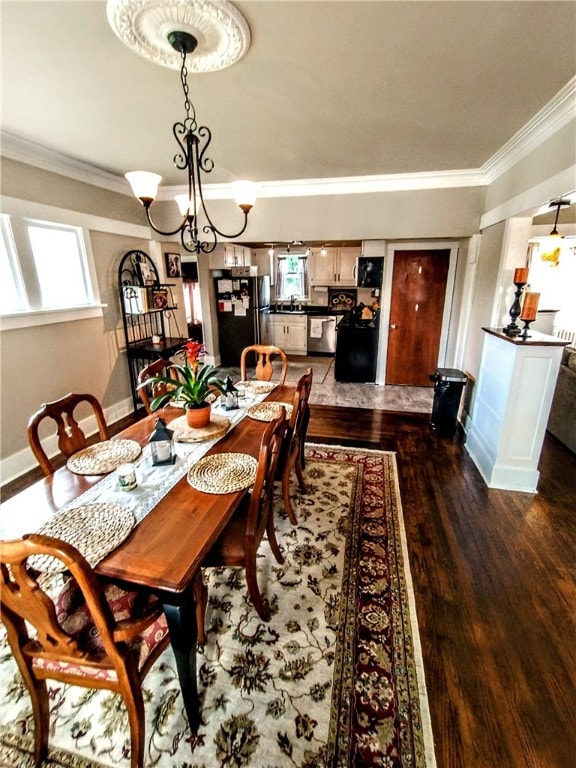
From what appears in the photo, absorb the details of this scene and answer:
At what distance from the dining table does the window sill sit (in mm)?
1824

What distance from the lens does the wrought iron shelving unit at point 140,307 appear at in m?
3.80

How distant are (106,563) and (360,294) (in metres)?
6.27

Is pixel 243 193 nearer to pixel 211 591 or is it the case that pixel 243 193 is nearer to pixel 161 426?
pixel 161 426

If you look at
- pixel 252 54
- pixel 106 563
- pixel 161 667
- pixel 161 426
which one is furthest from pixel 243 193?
pixel 161 667

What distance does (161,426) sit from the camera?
1684 millimetres

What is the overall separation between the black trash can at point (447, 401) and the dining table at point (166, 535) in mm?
2862

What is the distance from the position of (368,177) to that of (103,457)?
3419mm

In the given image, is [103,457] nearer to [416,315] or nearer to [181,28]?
[181,28]

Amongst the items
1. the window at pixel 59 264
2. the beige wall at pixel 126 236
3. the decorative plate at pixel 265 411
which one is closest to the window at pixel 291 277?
the beige wall at pixel 126 236

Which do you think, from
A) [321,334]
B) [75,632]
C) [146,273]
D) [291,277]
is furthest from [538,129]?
[291,277]

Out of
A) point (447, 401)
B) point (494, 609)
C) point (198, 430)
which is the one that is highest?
point (198, 430)

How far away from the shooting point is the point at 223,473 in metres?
1.54

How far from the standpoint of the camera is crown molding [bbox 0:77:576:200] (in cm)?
209

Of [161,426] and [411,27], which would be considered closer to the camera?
[411,27]
